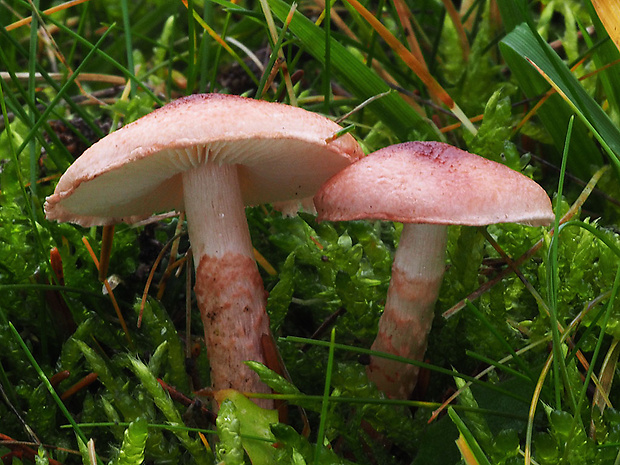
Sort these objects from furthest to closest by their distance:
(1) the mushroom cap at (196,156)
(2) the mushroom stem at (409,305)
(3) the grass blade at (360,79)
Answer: (3) the grass blade at (360,79), (2) the mushroom stem at (409,305), (1) the mushroom cap at (196,156)

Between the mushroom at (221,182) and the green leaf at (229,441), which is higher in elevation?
the mushroom at (221,182)

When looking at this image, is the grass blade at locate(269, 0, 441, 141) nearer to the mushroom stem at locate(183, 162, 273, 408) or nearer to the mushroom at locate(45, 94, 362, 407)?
the mushroom at locate(45, 94, 362, 407)

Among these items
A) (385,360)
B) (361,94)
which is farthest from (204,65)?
(385,360)

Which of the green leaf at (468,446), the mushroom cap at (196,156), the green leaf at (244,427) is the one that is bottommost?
the green leaf at (244,427)

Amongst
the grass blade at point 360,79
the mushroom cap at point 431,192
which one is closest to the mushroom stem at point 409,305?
the mushroom cap at point 431,192

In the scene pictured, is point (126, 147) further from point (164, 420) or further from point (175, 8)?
point (175, 8)

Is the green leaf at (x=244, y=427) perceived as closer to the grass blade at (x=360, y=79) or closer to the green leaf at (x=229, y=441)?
the green leaf at (x=229, y=441)

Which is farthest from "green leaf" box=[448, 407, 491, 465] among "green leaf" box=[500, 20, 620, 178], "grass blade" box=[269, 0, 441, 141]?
"grass blade" box=[269, 0, 441, 141]

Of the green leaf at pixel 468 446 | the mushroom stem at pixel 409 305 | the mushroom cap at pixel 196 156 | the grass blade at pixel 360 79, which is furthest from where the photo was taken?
the grass blade at pixel 360 79
